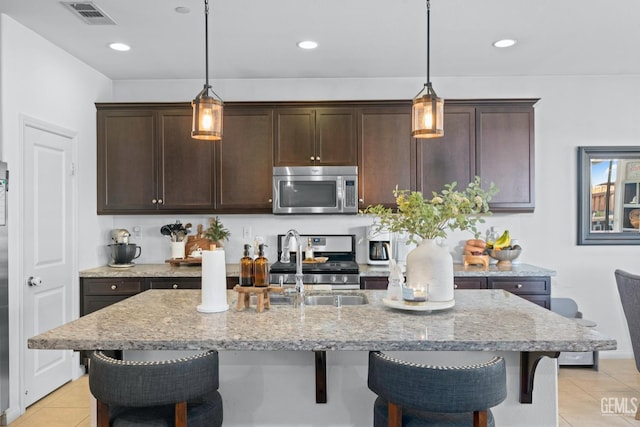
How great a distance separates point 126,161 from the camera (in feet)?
14.0

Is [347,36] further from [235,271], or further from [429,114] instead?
[235,271]

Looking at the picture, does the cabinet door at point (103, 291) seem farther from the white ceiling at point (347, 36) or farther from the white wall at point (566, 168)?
the white ceiling at point (347, 36)

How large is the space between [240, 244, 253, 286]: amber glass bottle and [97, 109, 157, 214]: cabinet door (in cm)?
244

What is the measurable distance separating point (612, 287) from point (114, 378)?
14.9ft

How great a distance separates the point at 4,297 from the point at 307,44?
272cm

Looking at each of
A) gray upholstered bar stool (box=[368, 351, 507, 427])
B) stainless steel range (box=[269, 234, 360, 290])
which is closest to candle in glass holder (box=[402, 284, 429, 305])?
gray upholstered bar stool (box=[368, 351, 507, 427])

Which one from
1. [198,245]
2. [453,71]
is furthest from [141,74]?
[453,71]

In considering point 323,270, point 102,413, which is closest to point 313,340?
point 102,413

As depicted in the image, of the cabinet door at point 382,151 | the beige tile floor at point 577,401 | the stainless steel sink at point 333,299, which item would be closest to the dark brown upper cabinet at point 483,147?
the cabinet door at point 382,151

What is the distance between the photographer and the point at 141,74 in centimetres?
439

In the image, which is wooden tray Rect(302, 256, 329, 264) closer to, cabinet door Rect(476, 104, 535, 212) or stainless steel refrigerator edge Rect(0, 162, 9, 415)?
cabinet door Rect(476, 104, 535, 212)

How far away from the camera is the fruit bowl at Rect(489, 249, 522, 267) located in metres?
4.04

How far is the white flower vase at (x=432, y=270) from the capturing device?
83.1 inches

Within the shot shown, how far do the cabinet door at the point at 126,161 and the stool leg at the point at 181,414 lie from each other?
297cm
